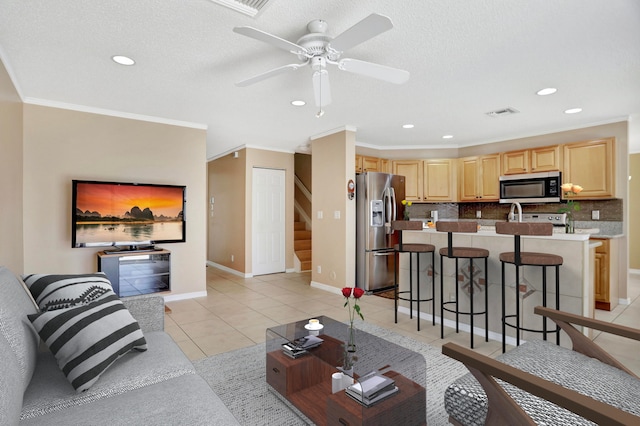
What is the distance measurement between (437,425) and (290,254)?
509cm

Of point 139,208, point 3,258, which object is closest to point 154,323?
point 3,258

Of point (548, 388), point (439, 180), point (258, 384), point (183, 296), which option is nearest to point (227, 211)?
point (183, 296)

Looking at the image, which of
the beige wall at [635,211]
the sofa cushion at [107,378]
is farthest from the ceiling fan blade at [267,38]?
the beige wall at [635,211]

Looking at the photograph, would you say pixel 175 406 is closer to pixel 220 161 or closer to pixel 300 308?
pixel 300 308

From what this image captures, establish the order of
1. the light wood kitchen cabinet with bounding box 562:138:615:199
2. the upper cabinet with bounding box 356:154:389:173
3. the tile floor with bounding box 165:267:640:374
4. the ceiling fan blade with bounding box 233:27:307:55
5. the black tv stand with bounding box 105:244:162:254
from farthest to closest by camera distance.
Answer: the upper cabinet with bounding box 356:154:389:173 < the light wood kitchen cabinet with bounding box 562:138:615:199 < the black tv stand with bounding box 105:244:162:254 < the tile floor with bounding box 165:267:640:374 < the ceiling fan blade with bounding box 233:27:307:55

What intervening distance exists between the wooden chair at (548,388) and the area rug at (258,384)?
2.09 feet

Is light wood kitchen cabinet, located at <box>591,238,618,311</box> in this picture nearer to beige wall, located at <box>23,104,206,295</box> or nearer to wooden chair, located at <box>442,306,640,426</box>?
wooden chair, located at <box>442,306,640,426</box>

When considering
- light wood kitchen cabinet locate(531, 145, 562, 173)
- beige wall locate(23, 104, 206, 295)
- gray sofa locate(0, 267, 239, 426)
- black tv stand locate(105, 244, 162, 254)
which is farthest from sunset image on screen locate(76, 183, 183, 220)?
light wood kitchen cabinet locate(531, 145, 562, 173)

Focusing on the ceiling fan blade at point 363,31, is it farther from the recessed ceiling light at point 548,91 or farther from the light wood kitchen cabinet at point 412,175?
the light wood kitchen cabinet at point 412,175

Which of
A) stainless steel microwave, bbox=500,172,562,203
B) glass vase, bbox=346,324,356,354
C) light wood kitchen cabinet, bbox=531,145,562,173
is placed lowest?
glass vase, bbox=346,324,356,354

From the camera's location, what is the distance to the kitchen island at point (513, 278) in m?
2.68

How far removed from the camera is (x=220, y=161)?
709cm

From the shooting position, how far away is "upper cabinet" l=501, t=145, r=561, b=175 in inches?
189

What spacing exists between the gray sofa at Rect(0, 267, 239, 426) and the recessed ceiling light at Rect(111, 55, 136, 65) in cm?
186
